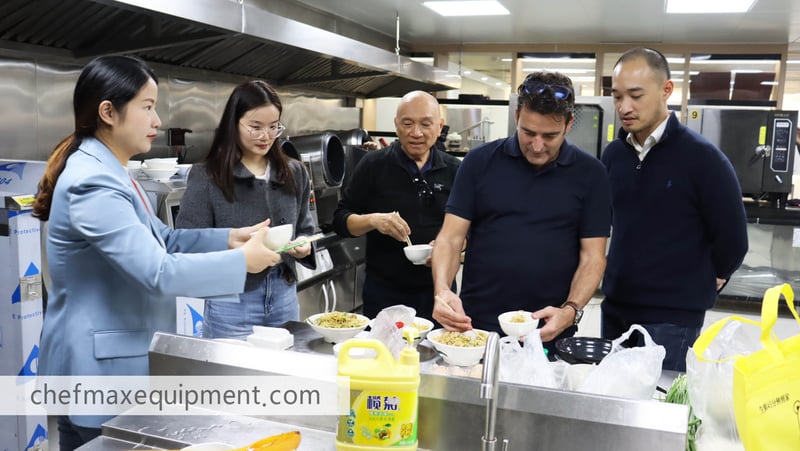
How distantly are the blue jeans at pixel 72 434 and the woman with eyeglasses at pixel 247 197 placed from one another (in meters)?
0.62

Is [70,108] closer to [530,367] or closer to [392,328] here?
[392,328]

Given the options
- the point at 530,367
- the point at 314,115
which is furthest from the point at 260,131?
the point at 314,115

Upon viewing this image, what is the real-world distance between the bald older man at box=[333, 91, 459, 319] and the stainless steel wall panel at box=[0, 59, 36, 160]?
1.56 m

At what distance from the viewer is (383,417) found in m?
1.19

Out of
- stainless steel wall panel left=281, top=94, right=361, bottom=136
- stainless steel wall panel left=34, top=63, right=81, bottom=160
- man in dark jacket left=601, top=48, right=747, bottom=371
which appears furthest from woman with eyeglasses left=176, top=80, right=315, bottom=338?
stainless steel wall panel left=281, top=94, right=361, bottom=136

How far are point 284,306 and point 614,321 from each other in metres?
1.22

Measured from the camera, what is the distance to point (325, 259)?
405cm

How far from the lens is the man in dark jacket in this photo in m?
2.20

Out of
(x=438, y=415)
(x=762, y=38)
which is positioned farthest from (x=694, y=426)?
(x=762, y=38)

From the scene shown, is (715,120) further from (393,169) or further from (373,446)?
(373,446)

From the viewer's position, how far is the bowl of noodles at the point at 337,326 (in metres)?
1.77

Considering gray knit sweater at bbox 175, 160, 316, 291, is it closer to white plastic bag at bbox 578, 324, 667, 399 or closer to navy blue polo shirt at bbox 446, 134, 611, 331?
navy blue polo shirt at bbox 446, 134, 611, 331

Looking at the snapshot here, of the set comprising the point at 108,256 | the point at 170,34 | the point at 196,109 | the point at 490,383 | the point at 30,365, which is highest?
the point at 170,34

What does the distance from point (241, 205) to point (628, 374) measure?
1.48 m
